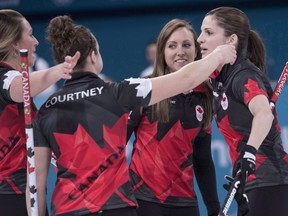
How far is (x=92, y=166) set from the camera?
428 cm

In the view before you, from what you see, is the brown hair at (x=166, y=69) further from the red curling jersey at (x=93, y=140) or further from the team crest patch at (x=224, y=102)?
the red curling jersey at (x=93, y=140)

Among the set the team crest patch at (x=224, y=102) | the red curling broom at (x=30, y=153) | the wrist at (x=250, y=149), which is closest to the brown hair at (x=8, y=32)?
the red curling broom at (x=30, y=153)

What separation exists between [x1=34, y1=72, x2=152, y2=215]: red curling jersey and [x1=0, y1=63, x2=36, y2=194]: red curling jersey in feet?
1.75

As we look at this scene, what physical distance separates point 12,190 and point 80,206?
29.3 inches

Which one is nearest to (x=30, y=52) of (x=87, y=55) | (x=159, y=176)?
(x=87, y=55)

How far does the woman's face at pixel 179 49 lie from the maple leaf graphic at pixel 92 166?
1.39 metres

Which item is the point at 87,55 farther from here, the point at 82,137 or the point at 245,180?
the point at 245,180

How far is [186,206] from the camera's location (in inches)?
216

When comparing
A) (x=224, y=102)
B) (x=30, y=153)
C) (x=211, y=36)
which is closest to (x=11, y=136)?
(x=30, y=153)

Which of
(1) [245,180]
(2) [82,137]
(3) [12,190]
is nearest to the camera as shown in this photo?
(2) [82,137]

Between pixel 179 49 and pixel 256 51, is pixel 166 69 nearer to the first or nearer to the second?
pixel 179 49

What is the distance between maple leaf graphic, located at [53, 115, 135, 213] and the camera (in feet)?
14.0

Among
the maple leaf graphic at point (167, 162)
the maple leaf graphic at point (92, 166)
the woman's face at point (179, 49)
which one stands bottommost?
the maple leaf graphic at point (167, 162)

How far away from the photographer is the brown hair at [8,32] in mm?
4906
